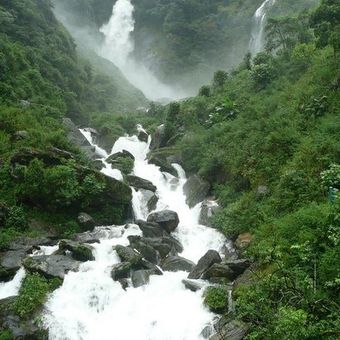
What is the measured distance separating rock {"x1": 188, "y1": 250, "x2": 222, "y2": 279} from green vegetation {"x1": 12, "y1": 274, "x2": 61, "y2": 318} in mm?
4599

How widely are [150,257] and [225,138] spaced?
30.0ft

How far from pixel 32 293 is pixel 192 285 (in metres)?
4.96

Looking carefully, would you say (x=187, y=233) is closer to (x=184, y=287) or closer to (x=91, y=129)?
(x=184, y=287)

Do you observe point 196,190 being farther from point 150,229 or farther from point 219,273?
point 219,273

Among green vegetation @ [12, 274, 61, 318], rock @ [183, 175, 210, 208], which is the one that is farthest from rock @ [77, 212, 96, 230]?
rock @ [183, 175, 210, 208]

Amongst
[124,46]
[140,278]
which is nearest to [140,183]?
[140,278]

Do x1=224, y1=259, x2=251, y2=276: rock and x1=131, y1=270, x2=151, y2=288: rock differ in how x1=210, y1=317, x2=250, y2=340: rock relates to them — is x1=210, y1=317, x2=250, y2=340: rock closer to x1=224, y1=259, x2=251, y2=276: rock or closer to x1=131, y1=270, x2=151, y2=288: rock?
x1=224, y1=259, x2=251, y2=276: rock

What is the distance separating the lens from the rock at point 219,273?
1382 centimetres

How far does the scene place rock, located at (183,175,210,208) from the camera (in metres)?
22.0

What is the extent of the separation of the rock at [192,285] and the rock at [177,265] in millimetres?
1650

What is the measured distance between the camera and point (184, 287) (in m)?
13.8

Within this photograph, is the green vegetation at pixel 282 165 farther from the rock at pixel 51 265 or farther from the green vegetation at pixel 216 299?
the rock at pixel 51 265

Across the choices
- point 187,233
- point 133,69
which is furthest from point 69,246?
point 133,69

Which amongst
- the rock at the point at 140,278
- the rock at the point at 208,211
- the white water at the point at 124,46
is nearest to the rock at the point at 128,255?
the rock at the point at 140,278
